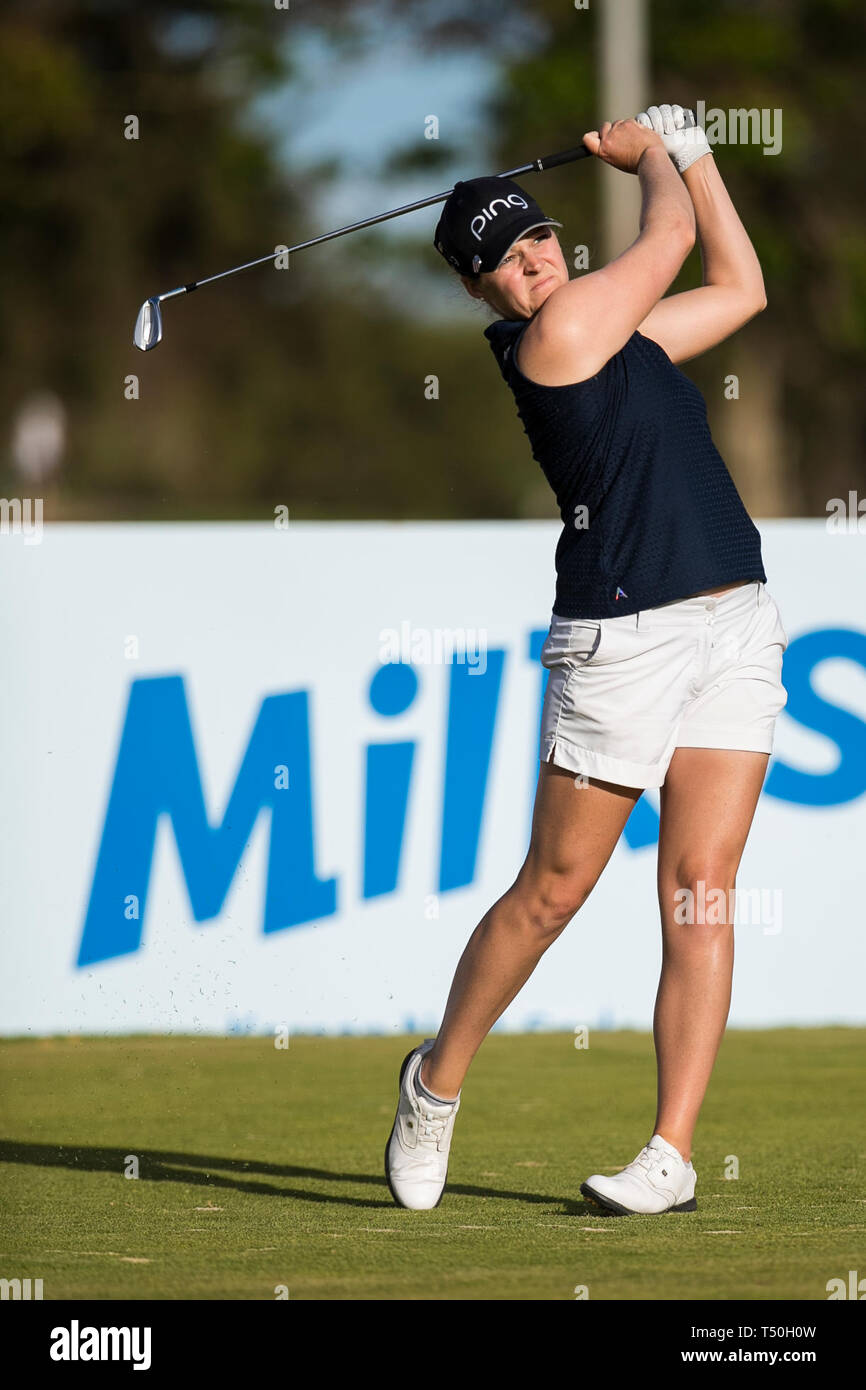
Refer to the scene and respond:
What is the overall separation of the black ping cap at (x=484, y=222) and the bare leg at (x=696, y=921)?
0.99 m

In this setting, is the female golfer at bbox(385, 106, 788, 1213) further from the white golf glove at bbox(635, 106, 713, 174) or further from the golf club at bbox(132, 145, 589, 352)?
the golf club at bbox(132, 145, 589, 352)

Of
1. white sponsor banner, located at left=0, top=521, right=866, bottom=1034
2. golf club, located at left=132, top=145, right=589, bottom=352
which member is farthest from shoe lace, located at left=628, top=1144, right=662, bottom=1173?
white sponsor banner, located at left=0, top=521, right=866, bottom=1034

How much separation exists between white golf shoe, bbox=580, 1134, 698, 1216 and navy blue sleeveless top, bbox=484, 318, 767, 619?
1007 mm

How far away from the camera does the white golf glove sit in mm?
4371

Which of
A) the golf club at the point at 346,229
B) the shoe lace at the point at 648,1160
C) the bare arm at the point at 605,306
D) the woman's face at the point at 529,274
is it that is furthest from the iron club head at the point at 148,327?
the shoe lace at the point at 648,1160

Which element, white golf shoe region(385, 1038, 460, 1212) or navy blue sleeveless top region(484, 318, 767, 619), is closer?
navy blue sleeveless top region(484, 318, 767, 619)

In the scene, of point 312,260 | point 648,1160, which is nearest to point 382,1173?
point 648,1160

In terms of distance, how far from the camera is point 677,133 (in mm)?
4379

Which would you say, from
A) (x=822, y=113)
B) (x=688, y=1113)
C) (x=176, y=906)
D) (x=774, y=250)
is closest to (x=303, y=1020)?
(x=176, y=906)

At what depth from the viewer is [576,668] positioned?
162 inches

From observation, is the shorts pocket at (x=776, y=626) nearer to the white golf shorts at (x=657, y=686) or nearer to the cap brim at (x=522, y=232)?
the white golf shorts at (x=657, y=686)

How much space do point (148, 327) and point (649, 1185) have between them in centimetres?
231

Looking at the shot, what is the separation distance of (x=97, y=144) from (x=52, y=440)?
990 cm
